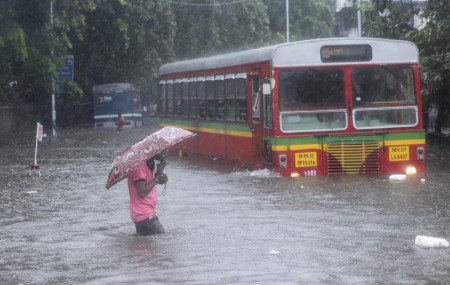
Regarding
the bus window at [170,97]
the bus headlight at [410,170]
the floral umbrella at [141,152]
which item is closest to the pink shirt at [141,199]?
the floral umbrella at [141,152]

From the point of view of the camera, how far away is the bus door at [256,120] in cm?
1984

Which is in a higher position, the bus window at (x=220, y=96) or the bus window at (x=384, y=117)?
the bus window at (x=220, y=96)

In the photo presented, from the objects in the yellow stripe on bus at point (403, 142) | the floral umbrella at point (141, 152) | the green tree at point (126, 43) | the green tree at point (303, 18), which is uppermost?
the green tree at point (303, 18)

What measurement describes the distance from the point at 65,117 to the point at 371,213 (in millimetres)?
48684

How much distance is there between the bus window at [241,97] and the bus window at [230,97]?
1.16ft

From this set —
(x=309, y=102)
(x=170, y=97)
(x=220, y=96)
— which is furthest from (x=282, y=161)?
(x=170, y=97)

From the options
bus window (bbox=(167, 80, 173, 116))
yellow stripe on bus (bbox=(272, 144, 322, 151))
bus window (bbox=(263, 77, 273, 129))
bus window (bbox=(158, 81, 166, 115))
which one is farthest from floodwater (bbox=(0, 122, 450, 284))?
bus window (bbox=(158, 81, 166, 115))

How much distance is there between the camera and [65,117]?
6094cm

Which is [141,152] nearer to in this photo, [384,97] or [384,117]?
[384,117]

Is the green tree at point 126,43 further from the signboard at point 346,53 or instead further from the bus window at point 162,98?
the signboard at point 346,53

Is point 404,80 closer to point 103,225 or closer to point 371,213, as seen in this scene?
point 371,213

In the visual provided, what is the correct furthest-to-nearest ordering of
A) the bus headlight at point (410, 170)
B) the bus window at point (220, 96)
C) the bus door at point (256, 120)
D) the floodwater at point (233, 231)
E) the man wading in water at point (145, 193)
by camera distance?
the bus window at point (220, 96) < the bus door at point (256, 120) < the bus headlight at point (410, 170) < the man wading in water at point (145, 193) < the floodwater at point (233, 231)

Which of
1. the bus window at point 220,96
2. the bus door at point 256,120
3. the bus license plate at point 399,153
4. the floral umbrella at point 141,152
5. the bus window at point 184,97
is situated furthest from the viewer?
the bus window at point 184,97

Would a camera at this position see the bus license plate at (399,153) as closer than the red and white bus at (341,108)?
No
